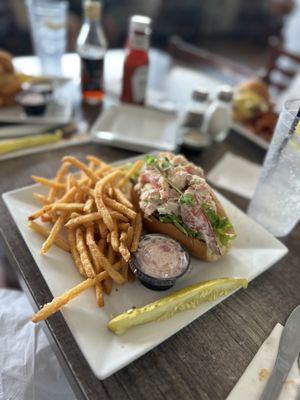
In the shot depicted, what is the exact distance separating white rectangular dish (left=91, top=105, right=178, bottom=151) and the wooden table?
0.66 m

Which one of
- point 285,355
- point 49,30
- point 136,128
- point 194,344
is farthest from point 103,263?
point 49,30

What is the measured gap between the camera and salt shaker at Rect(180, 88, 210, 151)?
1.69m

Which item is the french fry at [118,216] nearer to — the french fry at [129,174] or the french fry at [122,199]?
the french fry at [122,199]

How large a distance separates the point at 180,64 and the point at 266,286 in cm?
238

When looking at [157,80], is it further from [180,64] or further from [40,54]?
[40,54]

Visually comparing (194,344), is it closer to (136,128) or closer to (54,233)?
(54,233)

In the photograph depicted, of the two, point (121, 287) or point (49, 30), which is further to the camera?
point (49, 30)

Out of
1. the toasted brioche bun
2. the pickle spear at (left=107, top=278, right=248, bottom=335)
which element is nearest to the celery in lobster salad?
the toasted brioche bun

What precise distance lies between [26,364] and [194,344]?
21.9 inches

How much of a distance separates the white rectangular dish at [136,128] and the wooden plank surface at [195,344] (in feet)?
2.18

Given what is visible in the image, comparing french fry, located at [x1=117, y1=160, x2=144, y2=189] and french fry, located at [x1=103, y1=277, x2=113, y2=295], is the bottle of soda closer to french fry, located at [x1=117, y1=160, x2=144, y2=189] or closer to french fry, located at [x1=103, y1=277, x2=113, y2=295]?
french fry, located at [x1=117, y1=160, x2=144, y2=189]

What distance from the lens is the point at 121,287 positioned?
1.04 m

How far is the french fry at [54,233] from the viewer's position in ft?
3.39

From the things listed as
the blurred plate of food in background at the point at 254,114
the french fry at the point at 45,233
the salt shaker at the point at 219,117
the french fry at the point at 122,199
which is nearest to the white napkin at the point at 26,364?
the french fry at the point at 45,233
